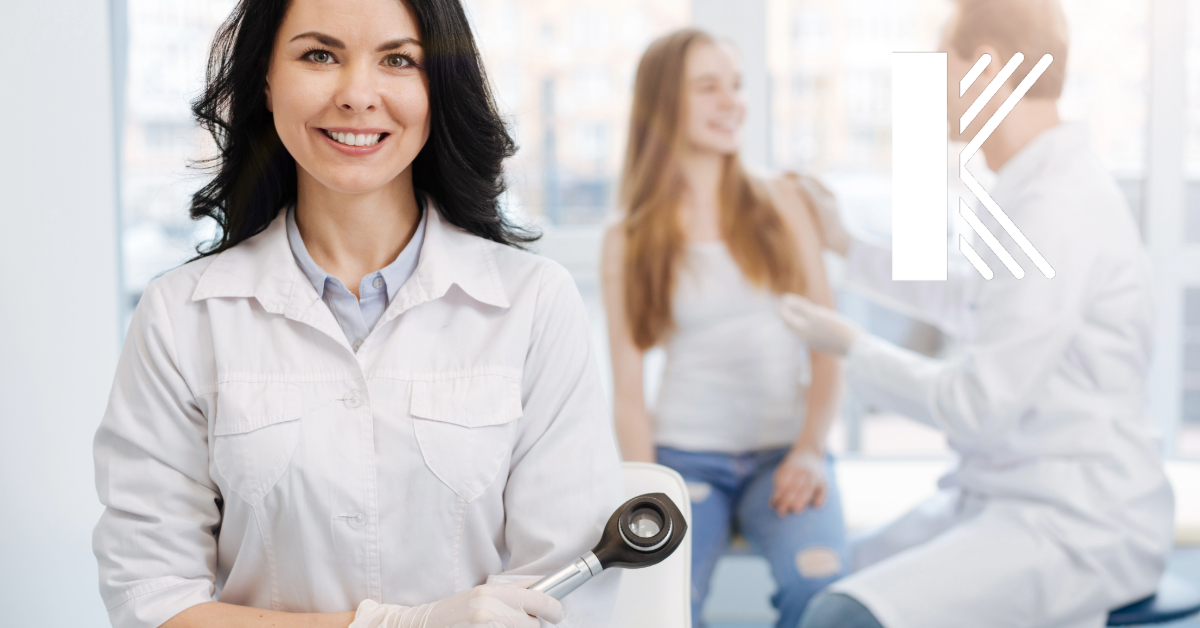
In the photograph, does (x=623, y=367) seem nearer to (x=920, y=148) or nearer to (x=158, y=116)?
(x=920, y=148)

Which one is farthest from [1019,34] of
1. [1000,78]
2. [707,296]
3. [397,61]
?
[397,61]

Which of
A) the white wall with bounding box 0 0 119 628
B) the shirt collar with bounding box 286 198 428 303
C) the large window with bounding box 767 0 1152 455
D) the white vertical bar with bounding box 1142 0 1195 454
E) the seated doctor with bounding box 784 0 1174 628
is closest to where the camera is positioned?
the shirt collar with bounding box 286 198 428 303

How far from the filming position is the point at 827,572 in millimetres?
1527

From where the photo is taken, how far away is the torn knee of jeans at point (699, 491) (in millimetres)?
1625

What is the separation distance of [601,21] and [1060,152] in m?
1.15

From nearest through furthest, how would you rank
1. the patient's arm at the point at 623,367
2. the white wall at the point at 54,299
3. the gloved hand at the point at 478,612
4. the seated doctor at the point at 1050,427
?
the gloved hand at the point at 478,612 → the white wall at the point at 54,299 → the seated doctor at the point at 1050,427 → the patient's arm at the point at 623,367

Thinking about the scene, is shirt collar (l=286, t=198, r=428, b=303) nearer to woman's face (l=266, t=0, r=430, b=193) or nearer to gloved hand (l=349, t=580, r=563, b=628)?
woman's face (l=266, t=0, r=430, b=193)

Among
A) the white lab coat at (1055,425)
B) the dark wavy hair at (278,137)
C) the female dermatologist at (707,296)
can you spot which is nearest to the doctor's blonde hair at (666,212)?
the female dermatologist at (707,296)

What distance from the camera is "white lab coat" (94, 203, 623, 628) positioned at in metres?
0.84

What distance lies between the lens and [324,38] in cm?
84

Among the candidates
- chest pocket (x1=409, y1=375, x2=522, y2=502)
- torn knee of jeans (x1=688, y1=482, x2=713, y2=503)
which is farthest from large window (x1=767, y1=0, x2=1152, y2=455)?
chest pocket (x1=409, y1=375, x2=522, y2=502)

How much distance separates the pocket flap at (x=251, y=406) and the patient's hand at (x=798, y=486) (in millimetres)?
1008

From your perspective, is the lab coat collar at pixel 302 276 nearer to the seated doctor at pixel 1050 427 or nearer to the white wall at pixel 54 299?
the white wall at pixel 54 299

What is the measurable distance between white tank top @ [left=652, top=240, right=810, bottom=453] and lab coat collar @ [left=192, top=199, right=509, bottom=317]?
0.78 metres
